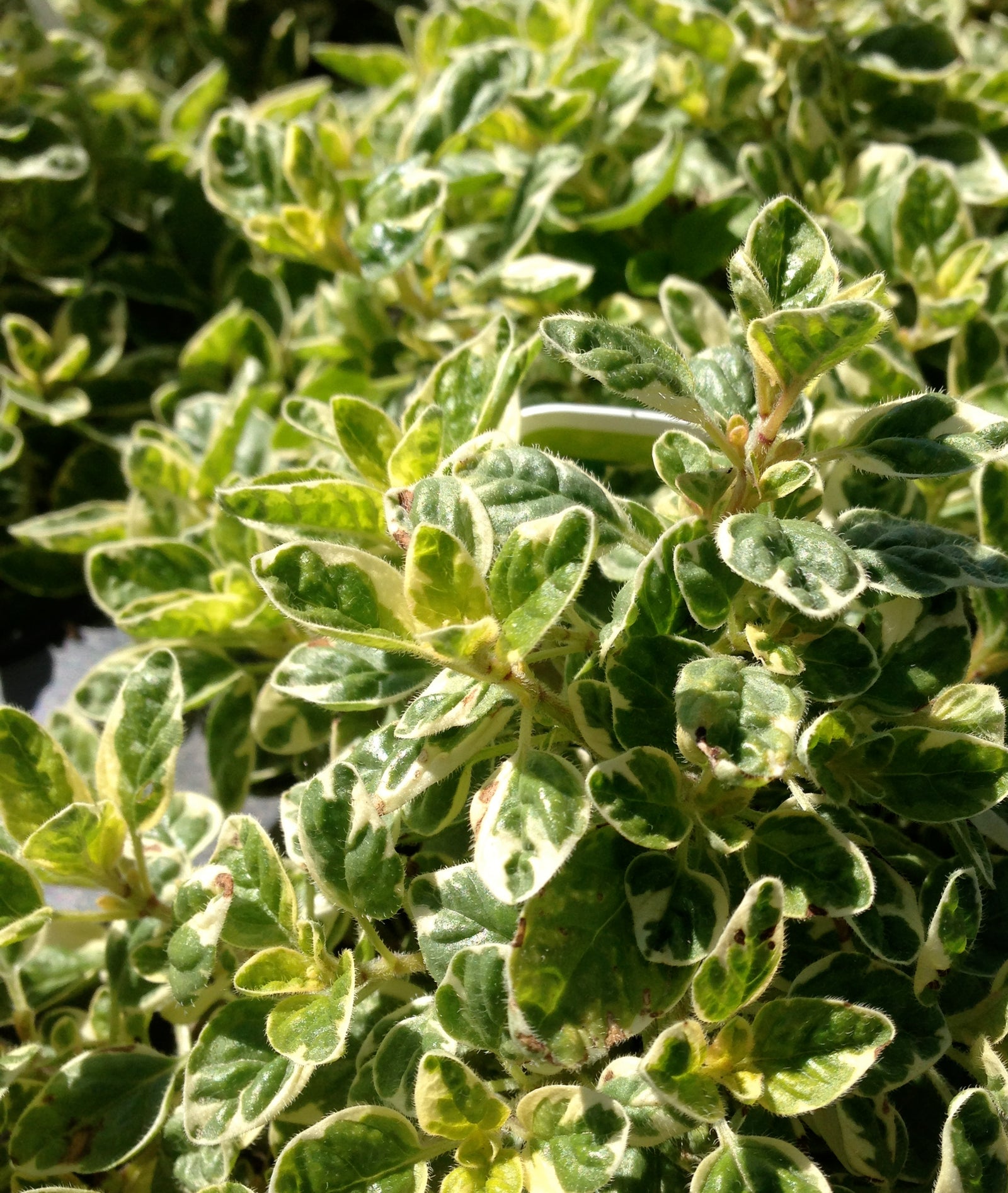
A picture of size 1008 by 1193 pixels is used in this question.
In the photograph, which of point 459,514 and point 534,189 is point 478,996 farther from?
point 534,189

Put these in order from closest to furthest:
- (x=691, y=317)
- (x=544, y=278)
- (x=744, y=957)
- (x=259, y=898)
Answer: (x=744, y=957) < (x=259, y=898) < (x=691, y=317) < (x=544, y=278)

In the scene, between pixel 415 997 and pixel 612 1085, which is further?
pixel 415 997

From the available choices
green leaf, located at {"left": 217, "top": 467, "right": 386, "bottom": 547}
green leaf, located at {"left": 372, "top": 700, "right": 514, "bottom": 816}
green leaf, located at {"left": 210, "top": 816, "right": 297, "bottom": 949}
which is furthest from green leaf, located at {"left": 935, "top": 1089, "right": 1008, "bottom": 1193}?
green leaf, located at {"left": 217, "top": 467, "right": 386, "bottom": 547}

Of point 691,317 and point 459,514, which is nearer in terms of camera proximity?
point 459,514

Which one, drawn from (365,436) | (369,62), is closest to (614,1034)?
(365,436)

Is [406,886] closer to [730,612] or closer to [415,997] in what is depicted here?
[415,997]

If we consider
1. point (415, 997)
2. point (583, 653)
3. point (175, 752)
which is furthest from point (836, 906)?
point (175, 752)
